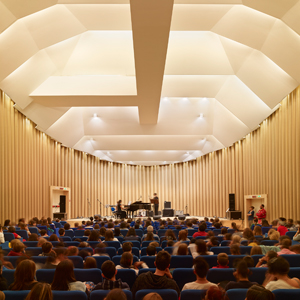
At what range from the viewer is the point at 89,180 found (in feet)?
82.6

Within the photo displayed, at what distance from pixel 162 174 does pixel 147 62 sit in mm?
21958

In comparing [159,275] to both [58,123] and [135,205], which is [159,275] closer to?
[58,123]

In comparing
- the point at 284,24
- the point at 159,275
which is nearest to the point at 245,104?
the point at 284,24

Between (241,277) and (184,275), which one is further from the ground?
(241,277)

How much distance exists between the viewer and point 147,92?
13297 mm

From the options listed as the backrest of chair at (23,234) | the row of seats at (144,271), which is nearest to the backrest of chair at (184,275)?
the row of seats at (144,271)

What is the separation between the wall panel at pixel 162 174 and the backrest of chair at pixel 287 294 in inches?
384

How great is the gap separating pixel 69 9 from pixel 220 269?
8.15 metres

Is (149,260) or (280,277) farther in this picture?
(149,260)

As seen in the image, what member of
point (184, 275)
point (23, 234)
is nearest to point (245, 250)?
point (184, 275)

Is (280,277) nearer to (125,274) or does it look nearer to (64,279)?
(125,274)

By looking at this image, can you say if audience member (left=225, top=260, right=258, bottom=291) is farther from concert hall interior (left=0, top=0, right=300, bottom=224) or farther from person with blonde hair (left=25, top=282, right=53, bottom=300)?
concert hall interior (left=0, top=0, right=300, bottom=224)

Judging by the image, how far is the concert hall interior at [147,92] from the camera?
9.88 metres

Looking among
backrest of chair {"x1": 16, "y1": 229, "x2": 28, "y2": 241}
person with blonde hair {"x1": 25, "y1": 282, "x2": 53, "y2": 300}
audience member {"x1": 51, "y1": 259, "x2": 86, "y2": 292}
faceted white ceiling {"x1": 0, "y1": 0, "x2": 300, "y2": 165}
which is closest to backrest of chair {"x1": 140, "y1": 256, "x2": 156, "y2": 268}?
audience member {"x1": 51, "y1": 259, "x2": 86, "y2": 292}
